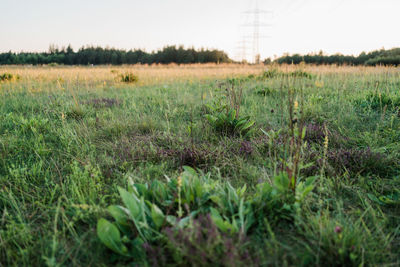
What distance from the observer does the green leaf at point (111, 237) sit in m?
1.12

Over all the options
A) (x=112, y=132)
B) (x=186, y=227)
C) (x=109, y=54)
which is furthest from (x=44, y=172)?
(x=109, y=54)

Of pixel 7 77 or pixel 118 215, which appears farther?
pixel 7 77

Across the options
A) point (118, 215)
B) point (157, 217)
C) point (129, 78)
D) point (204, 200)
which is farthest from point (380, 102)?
point (129, 78)

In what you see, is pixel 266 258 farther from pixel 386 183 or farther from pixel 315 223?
pixel 386 183

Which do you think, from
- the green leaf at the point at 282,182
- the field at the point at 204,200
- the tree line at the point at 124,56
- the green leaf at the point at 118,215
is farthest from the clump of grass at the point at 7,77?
the tree line at the point at 124,56

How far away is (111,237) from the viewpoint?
1151 mm

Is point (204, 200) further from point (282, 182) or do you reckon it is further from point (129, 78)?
point (129, 78)

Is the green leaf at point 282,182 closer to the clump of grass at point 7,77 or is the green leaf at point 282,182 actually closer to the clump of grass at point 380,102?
the clump of grass at point 380,102

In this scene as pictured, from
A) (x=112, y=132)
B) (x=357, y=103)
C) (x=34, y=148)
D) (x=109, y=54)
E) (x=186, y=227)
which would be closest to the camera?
(x=186, y=227)

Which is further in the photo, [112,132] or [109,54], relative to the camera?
[109,54]

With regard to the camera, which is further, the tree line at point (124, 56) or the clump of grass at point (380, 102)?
the tree line at point (124, 56)

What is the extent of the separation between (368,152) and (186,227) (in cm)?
179

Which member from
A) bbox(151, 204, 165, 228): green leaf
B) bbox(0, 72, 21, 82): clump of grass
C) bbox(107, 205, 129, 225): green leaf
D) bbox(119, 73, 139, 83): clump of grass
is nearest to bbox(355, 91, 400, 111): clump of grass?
bbox(151, 204, 165, 228): green leaf

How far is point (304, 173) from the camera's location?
6.03 feet
